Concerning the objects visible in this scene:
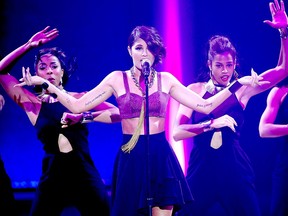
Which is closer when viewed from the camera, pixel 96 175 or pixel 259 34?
pixel 96 175

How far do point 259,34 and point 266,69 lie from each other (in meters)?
0.39

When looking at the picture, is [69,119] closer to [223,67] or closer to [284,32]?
[223,67]

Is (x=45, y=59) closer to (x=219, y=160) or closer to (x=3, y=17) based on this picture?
(x=3, y=17)

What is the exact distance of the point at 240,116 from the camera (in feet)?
14.4

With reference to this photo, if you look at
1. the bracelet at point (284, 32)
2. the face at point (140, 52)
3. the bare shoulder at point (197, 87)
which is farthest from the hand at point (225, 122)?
the bracelet at point (284, 32)

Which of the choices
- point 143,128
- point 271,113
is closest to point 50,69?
point 143,128

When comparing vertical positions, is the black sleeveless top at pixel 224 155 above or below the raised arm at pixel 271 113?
below

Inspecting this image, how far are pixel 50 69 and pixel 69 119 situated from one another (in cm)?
58

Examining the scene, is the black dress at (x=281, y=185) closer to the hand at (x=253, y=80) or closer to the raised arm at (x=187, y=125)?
the raised arm at (x=187, y=125)

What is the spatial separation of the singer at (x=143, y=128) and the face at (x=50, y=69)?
2.37 ft

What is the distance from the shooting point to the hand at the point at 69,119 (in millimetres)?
4344

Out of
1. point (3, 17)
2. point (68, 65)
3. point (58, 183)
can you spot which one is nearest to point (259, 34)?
point (68, 65)

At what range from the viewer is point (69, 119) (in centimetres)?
436

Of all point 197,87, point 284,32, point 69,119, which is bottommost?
point 69,119
